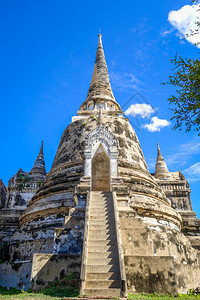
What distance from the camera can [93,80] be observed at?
62.0 ft

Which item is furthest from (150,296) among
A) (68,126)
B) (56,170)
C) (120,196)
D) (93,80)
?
(93,80)

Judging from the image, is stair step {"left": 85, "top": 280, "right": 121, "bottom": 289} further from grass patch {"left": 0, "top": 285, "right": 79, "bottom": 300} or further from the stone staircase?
grass patch {"left": 0, "top": 285, "right": 79, "bottom": 300}

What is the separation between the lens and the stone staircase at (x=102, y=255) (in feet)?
16.3

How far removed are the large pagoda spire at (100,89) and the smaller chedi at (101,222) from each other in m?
0.07

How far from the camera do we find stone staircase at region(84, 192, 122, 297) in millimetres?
4961

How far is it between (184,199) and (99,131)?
803cm

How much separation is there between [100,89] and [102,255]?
13.5 m

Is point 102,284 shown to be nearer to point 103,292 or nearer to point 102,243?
point 103,292

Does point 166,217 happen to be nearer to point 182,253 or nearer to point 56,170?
point 182,253

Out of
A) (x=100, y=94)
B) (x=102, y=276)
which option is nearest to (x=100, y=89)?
(x=100, y=94)

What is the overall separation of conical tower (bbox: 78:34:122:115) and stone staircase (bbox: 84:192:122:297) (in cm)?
892

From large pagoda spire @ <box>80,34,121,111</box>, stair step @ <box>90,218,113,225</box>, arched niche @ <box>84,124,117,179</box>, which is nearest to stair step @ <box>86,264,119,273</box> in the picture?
stair step @ <box>90,218,113,225</box>

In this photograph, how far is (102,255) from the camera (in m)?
5.78

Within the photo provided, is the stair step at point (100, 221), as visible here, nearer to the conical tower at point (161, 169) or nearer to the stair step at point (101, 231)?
the stair step at point (101, 231)
